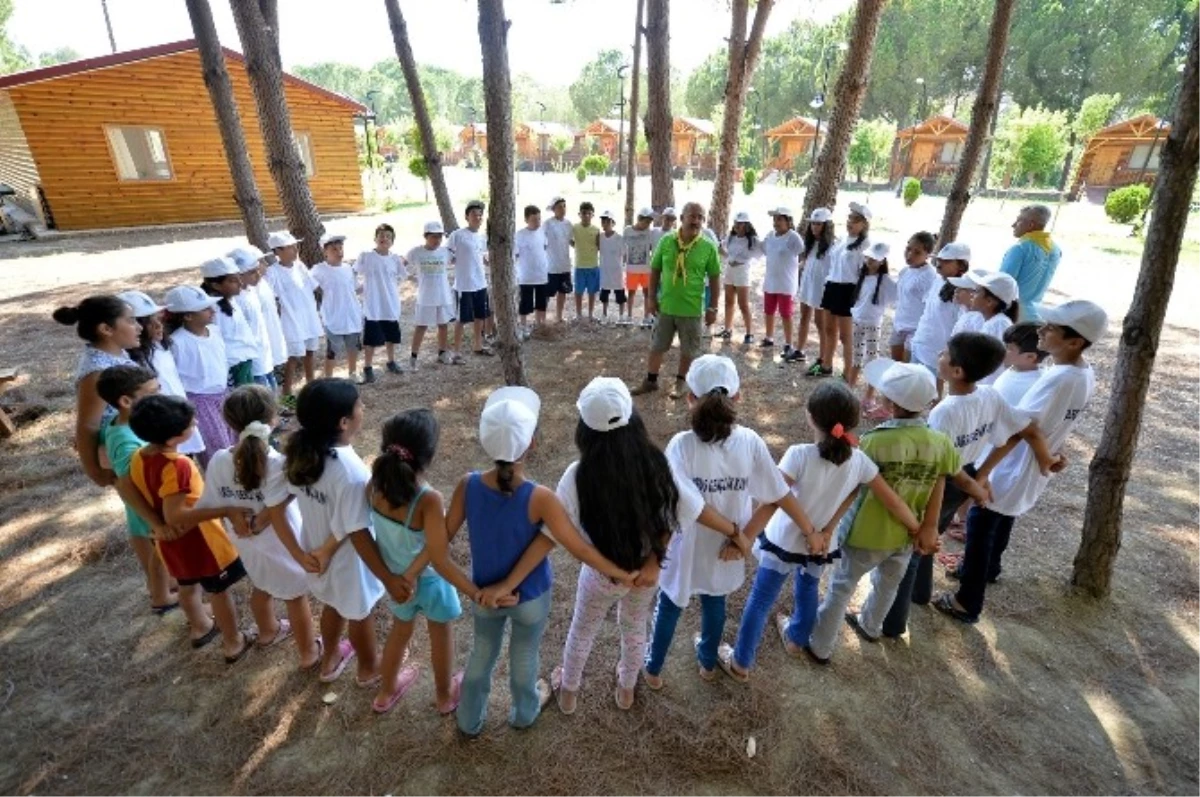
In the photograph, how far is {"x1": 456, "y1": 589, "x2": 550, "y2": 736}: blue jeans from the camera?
240cm

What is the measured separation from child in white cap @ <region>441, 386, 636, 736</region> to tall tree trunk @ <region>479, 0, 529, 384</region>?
3.30m

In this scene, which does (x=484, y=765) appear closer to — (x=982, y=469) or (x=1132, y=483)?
(x=982, y=469)

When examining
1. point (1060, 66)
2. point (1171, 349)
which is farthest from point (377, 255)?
point (1060, 66)

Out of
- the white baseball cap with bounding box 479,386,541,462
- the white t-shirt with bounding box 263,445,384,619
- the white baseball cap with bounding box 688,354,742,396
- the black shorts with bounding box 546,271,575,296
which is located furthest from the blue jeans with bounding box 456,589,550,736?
the black shorts with bounding box 546,271,575,296

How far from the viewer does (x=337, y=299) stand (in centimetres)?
625

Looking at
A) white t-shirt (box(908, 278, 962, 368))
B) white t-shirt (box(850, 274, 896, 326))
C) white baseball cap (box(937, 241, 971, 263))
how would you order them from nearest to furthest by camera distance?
white baseball cap (box(937, 241, 971, 263))
white t-shirt (box(908, 278, 962, 368))
white t-shirt (box(850, 274, 896, 326))

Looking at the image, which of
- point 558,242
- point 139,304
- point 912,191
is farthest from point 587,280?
point 912,191

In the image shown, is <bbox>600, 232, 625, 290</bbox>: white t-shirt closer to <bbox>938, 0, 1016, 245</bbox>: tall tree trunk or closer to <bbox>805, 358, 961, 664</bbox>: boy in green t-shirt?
<bbox>938, 0, 1016, 245</bbox>: tall tree trunk

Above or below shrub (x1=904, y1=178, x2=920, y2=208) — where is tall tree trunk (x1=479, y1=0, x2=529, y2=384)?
above

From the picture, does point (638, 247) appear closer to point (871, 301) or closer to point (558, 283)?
point (558, 283)

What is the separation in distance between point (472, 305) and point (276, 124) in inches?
125

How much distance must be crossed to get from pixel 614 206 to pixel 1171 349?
20530mm

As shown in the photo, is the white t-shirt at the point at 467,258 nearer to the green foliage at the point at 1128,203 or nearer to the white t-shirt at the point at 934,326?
the white t-shirt at the point at 934,326

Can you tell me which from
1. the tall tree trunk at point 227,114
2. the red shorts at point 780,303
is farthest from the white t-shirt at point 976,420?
the tall tree trunk at point 227,114
